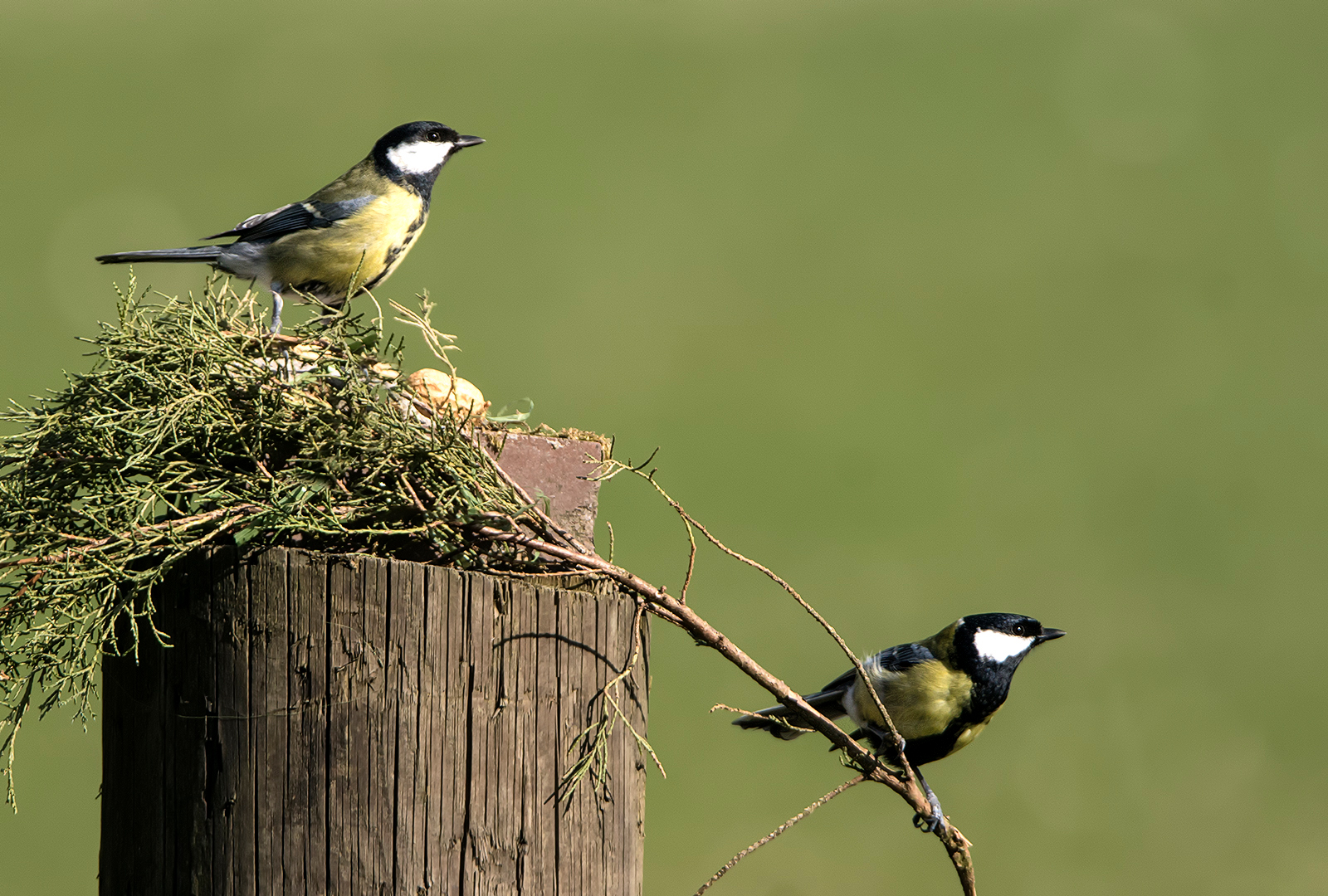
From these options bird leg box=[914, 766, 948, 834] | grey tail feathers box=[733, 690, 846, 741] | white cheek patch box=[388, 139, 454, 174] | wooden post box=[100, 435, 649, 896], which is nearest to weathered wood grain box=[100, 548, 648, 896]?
wooden post box=[100, 435, 649, 896]

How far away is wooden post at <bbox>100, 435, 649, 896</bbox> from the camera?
1.88 metres

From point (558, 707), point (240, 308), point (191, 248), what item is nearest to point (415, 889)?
point (558, 707)

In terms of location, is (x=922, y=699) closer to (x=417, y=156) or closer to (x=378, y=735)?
(x=378, y=735)

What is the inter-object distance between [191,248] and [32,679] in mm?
1814

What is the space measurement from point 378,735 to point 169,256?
2.25 metres

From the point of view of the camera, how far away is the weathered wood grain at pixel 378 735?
1878 mm

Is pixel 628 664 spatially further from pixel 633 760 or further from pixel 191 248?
pixel 191 248

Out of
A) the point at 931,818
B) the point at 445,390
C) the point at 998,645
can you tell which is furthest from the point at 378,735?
the point at 998,645

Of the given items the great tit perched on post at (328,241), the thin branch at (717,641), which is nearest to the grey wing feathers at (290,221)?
the great tit perched on post at (328,241)

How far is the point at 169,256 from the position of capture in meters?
3.46

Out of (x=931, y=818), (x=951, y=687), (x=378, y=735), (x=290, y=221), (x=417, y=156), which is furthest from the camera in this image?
(x=417, y=156)

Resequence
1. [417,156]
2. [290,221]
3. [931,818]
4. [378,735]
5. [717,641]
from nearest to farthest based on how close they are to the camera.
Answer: [378,735], [717,641], [931,818], [290,221], [417,156]

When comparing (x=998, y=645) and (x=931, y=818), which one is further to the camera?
(x=998, y=645)

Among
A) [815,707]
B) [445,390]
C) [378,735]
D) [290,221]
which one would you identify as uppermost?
[290,221]
